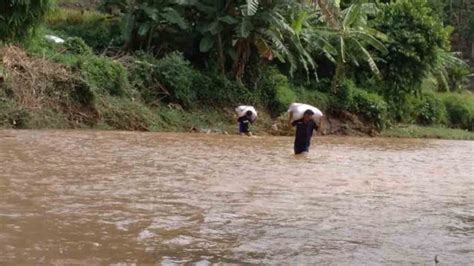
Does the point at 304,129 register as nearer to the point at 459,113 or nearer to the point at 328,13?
the point at 328,13

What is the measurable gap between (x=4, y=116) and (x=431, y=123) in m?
18.8

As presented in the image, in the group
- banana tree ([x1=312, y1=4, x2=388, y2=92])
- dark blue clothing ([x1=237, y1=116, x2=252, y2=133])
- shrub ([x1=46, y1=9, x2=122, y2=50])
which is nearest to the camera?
dark blue clothing ([x1=237, y1=116, x2=252, y2=133])

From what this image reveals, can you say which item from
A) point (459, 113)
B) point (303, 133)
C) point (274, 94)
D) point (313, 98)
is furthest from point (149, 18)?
point (459, 113)

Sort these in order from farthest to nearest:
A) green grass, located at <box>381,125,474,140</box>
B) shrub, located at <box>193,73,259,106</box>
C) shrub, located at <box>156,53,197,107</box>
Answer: green grass, located at <box>381,125,474,140</box> → shrub, located at <box>193,73,259,106</box> → shrub, located at <box>156,53,197,107</box>

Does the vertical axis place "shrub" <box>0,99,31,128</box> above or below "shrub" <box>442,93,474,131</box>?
below

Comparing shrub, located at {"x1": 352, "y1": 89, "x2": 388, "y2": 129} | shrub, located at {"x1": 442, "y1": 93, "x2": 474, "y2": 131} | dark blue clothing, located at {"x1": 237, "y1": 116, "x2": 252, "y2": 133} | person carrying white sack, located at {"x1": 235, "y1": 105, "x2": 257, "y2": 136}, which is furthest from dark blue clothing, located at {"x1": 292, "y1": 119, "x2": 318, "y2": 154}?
shrub, located at {"x1": 442, "y1": 93, "x2": 474, "y2": 131}

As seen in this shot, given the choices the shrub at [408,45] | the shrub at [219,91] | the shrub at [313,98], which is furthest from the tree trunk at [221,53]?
the shrub at [408,45]

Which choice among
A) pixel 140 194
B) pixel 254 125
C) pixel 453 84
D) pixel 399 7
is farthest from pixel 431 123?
pixel 140 194

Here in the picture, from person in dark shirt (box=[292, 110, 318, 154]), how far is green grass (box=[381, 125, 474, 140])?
12.0 m

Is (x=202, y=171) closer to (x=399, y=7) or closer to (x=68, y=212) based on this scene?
(x=68, y=212)

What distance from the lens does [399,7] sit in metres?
26.4

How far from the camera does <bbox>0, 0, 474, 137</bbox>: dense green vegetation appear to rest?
1716 centimetres

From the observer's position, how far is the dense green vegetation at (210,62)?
17.2 meters

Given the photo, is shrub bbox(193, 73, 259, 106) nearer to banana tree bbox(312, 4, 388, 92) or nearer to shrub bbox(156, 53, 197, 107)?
shrub bbox(156, 53, 197, 107)
